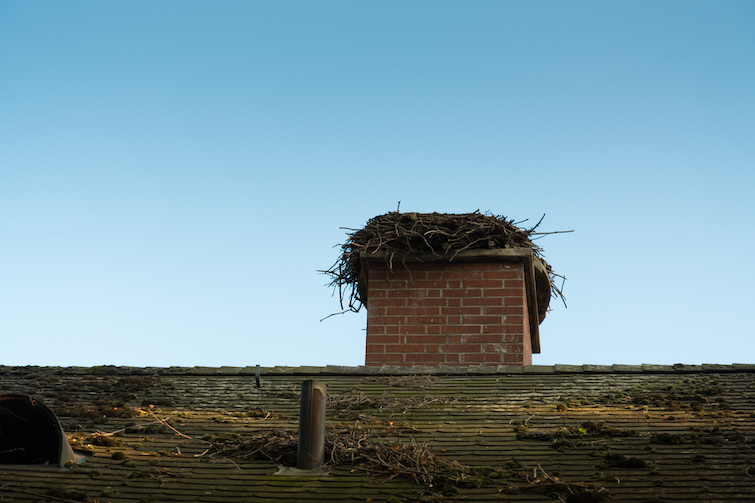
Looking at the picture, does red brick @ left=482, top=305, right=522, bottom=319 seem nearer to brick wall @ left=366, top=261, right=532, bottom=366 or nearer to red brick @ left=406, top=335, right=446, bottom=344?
brick wall @ left=366, top=261, right=532, bottom=366

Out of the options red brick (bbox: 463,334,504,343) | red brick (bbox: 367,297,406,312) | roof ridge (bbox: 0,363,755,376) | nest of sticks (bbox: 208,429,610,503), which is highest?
red brick (bbox: 367,297,406,312)

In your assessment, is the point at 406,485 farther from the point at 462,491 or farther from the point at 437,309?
the point at 437,309

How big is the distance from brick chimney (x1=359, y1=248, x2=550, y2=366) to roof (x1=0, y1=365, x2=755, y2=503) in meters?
1.29

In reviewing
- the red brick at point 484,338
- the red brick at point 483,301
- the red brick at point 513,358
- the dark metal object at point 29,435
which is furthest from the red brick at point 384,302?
the dark metal object at point 29,435

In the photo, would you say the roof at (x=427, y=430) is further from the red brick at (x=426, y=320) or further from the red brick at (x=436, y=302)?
the red brick at (x=436, y=302)

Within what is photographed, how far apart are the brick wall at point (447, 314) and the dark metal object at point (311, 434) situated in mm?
3470

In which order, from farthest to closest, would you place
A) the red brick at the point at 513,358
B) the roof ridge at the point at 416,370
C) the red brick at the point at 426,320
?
the red brick at the point at 426,320
the red brick at the point at 513,358
the roof ridge at the point at 416,370

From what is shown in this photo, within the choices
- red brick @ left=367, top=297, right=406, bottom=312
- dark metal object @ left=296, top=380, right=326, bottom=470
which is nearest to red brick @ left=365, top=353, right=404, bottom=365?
red brick @ left=367, top=297, right=406, bottom=312

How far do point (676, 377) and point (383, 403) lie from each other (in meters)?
2.77

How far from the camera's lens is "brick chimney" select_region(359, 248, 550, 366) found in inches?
326

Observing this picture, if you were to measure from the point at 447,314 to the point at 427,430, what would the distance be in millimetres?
3204

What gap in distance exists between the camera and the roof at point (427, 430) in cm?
421

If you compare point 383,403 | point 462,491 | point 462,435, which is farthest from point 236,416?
point 462,491

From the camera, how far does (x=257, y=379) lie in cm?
660
